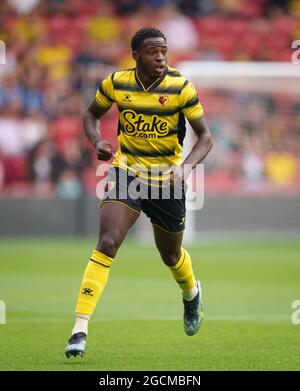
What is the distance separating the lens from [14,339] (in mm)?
8500

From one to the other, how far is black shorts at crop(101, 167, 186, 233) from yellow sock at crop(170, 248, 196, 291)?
352mm

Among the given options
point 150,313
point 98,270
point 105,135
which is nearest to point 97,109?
point 98,270

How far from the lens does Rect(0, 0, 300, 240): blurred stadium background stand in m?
20.9

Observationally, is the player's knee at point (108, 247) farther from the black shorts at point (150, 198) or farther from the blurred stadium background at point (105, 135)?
the blurred stadium background at point (105, 135)

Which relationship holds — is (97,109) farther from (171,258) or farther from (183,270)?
(183,270)

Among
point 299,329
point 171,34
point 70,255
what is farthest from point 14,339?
point 171,34

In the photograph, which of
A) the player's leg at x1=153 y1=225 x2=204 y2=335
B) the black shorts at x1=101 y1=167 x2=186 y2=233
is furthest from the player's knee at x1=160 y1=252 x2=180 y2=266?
the black shorts at x1=101 y1=167 x2=186 y2=233

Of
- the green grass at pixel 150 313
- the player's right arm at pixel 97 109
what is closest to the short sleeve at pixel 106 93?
the player's right arm at pixel 97 109

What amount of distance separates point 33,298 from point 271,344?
13.5ft

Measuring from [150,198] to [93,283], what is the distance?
98 cm

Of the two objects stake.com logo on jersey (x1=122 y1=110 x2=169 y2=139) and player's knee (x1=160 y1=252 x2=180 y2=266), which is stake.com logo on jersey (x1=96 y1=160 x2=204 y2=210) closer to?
stake.com logo on jersey (x1=122 y1=110 x2=169 y2=139)

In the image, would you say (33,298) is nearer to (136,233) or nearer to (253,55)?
(136,233)

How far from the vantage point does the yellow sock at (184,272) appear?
8508 millimetres

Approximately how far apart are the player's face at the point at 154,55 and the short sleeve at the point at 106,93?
1.21 feet
